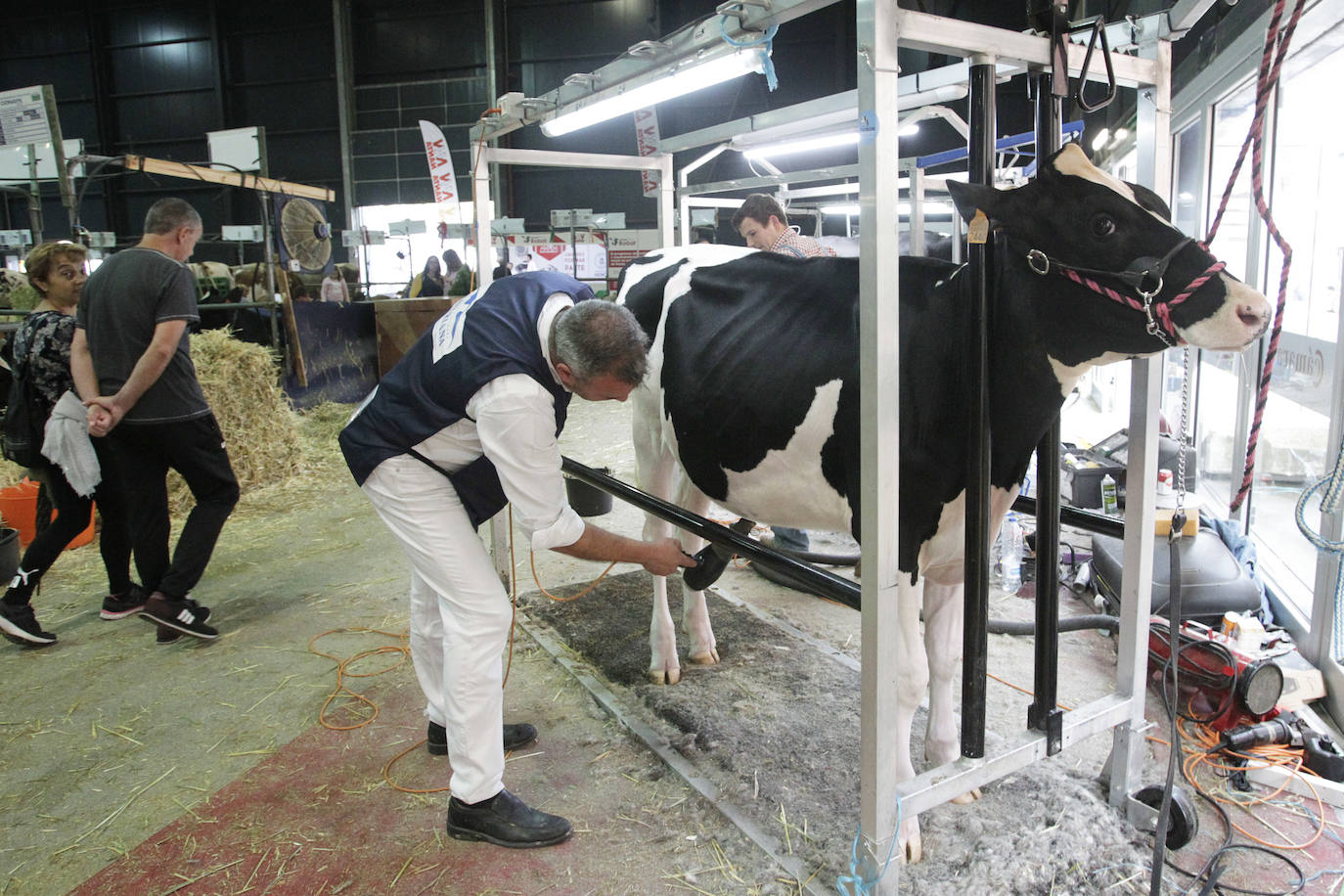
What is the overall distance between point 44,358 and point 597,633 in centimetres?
287

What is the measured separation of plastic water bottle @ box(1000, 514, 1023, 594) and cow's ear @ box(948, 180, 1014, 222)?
2705mm

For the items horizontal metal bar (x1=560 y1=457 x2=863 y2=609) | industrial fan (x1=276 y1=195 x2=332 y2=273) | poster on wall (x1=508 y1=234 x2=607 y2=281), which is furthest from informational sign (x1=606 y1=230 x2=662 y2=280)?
horizontal metal bar (x1=560 y1=457 x2=863 y2=609)

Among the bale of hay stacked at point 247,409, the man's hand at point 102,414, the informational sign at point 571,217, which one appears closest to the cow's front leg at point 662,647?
the man's hand at point 102,414

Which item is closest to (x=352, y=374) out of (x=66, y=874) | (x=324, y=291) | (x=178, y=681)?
(x=324, y=291)

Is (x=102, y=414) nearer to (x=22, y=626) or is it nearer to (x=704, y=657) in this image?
(x=22, y=626)

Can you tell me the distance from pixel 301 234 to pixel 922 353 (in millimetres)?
8851

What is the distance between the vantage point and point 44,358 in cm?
400

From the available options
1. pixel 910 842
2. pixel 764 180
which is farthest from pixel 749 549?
pixel 764 180

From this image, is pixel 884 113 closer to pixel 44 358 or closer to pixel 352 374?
pixel 44 358

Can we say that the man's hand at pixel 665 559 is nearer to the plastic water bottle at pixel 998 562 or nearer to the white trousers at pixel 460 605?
the white trousers at pixel 460 605

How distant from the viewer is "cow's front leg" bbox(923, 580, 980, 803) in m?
2.51

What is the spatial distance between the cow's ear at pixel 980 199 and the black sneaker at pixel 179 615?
12.1 ft

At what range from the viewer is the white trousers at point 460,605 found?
234 centimetres

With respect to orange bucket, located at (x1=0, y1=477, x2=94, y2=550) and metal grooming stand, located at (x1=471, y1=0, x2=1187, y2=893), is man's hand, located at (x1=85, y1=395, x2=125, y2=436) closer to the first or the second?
orange bucket, located at (x1=0, y1=477, x2=94, y2=550)
